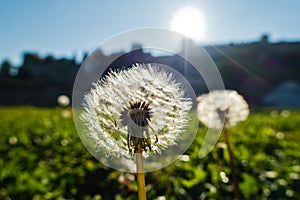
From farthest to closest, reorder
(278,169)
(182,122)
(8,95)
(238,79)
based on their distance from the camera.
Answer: (8,95)
(238,79)
(278,169)
(182,122)

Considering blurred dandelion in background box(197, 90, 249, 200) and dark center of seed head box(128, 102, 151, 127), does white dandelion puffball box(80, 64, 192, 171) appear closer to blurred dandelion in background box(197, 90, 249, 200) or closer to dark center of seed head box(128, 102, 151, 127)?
dark center of seed head box(128, 102, 151, 127)

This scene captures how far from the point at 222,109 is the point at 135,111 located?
1458 mm

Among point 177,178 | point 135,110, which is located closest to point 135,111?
point 135,110

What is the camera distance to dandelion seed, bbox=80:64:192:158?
38.8 inches

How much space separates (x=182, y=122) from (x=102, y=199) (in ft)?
4.64

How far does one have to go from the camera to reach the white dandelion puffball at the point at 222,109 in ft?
7.63

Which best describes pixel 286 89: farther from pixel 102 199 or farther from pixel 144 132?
pixel 144 132

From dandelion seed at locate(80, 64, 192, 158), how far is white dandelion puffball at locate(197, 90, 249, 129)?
117 centimetres

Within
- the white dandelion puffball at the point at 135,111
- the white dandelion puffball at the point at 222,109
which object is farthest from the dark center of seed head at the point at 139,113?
the white dandelion puffball at the point at 222,109

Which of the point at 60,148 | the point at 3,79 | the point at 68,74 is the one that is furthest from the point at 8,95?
the point at 60,148

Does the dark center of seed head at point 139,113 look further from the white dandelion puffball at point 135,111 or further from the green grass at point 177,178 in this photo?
the green grass at point 177,178

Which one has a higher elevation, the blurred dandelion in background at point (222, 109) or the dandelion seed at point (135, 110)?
the blurred dandelion in background at point (222, 109)

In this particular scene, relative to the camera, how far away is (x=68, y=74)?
2733 centimetres

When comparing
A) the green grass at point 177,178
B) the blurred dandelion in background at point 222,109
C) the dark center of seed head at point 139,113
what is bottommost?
the green grass at point 177,178
